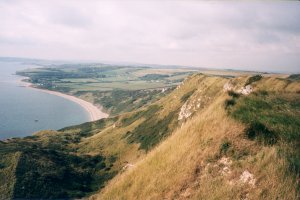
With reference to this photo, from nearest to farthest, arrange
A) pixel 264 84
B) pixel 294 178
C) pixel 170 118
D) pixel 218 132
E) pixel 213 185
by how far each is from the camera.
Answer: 1. pixel 294 178
2. pixel 213 185
3. pixel 218 132
4. pixel 264 84
5. pixel 170 118

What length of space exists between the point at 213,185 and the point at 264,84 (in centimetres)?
7800

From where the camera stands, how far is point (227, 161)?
1291 cm

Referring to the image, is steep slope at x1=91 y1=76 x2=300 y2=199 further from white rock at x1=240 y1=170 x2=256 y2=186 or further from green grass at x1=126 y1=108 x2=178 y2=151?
green grass at x1=126 y1=108 x2=178 y2=151

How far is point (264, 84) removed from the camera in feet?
274

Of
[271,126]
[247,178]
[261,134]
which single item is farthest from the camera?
[271,126]

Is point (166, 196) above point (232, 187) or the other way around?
the other way around

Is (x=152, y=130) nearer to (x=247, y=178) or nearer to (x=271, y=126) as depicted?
(x=271, y=126)

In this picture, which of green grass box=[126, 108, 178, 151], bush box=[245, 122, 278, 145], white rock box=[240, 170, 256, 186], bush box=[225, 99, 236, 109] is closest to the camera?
white rock box=[240, 170, 256, 186]

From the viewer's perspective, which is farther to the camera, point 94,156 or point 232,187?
point 94,156

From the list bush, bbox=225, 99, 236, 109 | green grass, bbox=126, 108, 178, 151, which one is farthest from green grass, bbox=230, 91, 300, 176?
green grass, bbox=126, 108, 178, 151

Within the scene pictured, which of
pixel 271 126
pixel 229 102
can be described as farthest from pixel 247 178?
pixel 229 102

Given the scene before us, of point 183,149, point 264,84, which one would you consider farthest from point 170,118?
point 183,149

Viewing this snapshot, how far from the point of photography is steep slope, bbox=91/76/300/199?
36.2 feet

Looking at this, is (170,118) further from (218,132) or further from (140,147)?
(218,132)
